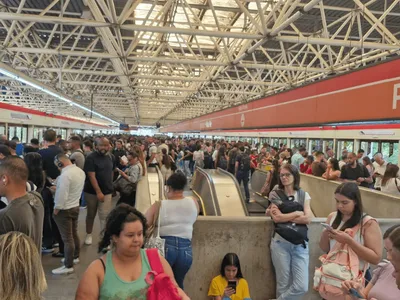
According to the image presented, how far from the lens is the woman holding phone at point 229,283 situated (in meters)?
3.88

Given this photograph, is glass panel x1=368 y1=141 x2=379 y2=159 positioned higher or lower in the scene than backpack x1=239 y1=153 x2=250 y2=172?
higher

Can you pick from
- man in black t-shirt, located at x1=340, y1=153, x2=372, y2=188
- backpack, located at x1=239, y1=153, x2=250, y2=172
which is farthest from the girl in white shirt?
backpack, located at x1=239, y1=153, x2=250, y2=172

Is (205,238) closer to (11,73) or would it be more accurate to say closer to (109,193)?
(109,193)

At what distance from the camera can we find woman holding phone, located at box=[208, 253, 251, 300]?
3.88m

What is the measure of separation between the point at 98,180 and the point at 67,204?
3.61ft

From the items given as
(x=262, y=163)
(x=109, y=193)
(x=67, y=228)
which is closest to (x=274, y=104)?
(x=109, y=193)

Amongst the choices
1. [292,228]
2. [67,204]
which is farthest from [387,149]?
[67,204]

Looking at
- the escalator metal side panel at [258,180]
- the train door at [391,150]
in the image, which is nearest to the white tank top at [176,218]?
the escalator metal side panel at [258,180]

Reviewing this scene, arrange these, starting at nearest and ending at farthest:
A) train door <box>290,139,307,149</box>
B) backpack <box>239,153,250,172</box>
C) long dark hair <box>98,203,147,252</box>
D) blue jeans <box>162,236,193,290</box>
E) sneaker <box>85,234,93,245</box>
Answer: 1. long dark hair <box>98,203,147,252</box>
2. blue jeans <box>162,236,193,290</box>
3. sneaker <box>85,234,93,245</box>
4. backpack <box>239,153,250,172</box>
5. train door <box>290,139,307,149</box>

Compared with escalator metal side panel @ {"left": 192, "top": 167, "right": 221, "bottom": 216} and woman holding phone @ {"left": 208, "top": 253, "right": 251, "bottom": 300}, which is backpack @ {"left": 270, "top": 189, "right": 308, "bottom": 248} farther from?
escalator metal side panel @ {"left": 192, "top": 167, "right": 221, "bottom": 216}

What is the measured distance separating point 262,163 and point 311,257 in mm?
10028

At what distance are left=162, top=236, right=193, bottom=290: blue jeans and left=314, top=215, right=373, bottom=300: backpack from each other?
128cm

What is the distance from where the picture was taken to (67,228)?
16.7ft

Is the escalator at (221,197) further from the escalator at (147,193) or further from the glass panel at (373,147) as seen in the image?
the glass panel at (373,147)
